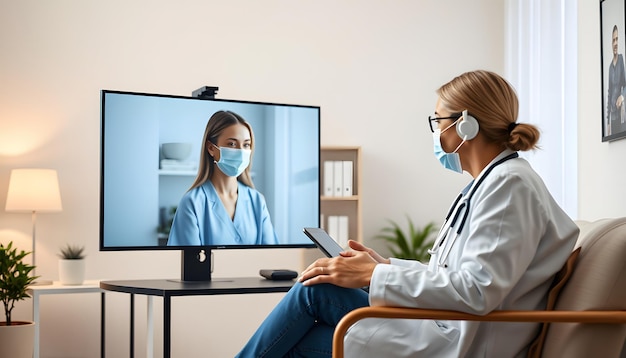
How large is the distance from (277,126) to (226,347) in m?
1.56

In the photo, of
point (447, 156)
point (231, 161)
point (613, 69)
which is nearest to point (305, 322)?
point (447, 156)

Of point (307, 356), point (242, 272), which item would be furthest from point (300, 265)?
point (307, 356)

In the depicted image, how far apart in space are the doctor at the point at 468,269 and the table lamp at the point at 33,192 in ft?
7.03

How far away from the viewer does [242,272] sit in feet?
15.0

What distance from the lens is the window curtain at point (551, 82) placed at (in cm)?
376

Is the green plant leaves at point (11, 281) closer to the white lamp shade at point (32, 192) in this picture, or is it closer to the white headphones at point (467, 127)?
the white lamp shade at point (32, 192)

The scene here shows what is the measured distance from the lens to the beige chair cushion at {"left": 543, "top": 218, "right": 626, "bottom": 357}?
1.83 meters

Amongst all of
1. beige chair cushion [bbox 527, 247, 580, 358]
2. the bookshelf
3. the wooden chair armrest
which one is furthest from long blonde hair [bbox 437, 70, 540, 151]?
the bookshelf

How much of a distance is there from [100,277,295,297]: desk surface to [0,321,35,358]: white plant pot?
1.95 ft

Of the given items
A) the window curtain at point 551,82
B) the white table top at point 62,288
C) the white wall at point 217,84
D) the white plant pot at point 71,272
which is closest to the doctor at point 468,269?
the window curtain at point 551,82

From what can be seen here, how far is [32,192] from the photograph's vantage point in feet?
12.9

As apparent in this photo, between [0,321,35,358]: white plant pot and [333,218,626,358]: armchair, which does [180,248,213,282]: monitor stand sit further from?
[333,218,626,358]: armchair

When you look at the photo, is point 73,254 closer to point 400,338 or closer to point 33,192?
point 33,192

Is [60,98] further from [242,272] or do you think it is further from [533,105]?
[533,105]
